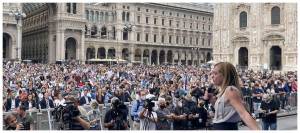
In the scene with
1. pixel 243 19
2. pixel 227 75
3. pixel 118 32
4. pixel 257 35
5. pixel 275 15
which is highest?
pixel 118 32

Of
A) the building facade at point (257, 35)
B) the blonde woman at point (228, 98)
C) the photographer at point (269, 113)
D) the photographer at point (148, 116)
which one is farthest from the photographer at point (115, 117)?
the building facade at point (257, 35)

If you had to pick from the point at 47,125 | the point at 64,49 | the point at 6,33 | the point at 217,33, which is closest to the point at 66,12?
the point at 64,49

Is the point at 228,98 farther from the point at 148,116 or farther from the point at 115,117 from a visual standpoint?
the point at 148,116

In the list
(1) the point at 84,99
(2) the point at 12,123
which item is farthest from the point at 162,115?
(1) the point at 84,99

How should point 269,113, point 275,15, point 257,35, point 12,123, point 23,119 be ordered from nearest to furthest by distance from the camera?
point 12,123 → point 23,119 → point 269,113 → point 275,15 → point 257,35

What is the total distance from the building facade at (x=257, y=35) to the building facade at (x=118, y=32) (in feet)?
54.4

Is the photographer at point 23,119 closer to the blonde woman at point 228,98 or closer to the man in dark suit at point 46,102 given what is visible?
the man in dark suit at point 46,102

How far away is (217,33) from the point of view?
49.6m

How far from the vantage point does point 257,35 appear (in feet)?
153

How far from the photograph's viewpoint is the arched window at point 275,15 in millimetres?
45297

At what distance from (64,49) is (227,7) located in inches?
969

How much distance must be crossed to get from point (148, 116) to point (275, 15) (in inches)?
1520

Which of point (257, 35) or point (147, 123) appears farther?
point (257, 35)

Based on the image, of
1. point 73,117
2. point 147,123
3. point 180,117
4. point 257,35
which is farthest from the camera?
point 257,35
